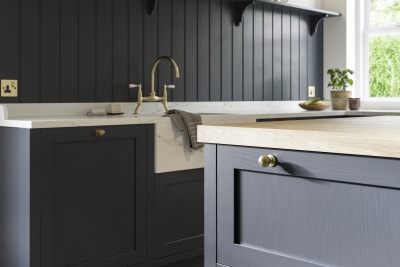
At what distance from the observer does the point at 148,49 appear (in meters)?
3.99

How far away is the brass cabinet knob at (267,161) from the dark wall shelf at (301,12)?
11.2ft

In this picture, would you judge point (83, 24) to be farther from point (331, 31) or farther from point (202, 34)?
point (331, 31)

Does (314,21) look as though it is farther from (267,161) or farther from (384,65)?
(267,161)

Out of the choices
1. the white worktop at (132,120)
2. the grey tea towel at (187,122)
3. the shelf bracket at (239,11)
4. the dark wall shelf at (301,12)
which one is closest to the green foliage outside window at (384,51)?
the dark wall shelf at (301,12)

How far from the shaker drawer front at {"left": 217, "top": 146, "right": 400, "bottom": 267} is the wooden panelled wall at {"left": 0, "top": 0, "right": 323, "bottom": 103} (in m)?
2.24

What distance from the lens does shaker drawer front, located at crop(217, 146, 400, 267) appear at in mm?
1110

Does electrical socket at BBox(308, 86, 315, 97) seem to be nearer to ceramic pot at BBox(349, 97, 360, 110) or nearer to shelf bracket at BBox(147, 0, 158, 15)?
ceramic pot at BBox(349, 97, 360, 110)

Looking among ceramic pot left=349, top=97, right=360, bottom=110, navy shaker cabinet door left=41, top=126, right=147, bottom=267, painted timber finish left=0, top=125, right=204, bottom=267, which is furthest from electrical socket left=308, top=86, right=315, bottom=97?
navy shaker cabinet door left=41, top=126, right=147, bottom=267

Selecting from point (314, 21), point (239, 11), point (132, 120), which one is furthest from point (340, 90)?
point (132, 120)

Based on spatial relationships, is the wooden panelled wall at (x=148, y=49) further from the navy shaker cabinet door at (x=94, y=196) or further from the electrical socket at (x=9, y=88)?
the navy shaker cabinet door at (x=94, y=196)

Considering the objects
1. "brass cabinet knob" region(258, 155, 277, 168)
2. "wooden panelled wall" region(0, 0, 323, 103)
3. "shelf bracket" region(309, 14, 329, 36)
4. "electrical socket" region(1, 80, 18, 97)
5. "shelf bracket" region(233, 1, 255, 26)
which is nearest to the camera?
"brass cabinet knob" region(258, 155, 277, 168)

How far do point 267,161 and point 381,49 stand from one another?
458 centimetres

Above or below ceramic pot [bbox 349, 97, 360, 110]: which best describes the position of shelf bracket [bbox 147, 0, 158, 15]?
above

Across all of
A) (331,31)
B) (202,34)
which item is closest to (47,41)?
(202,34)
